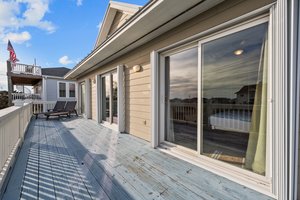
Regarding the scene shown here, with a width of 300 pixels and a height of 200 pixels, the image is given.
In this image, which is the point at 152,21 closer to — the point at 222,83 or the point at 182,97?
the point at 182,97

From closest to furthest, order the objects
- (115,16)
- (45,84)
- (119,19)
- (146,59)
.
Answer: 1. (146,59)
2. (119,19)
3. (115,16)
4. (45,84)

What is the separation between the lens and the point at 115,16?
5.77 metres

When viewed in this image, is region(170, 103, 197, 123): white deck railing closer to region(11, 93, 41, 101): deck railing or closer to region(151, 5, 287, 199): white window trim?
region(151, 5, 287, 199): white window trim

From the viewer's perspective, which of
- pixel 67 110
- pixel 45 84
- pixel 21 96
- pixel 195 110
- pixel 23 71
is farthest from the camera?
pixel 45 84

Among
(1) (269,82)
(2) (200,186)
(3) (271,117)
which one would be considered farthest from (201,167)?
(1) (269,82)

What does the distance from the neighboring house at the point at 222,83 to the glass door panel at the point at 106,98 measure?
77.2 inches

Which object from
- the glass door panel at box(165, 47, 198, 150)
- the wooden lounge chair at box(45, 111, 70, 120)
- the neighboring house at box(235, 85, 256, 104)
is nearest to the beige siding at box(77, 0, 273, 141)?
the glass door panel at box(165, 47, 198, 150)

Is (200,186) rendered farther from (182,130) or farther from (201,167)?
(182,130)

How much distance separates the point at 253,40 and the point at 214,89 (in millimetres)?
787

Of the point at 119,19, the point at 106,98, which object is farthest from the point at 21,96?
the point at 119,19

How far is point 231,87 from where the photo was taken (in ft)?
7.13

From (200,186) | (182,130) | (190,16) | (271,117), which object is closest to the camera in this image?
(271,117)

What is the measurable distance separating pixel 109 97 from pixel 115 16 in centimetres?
303

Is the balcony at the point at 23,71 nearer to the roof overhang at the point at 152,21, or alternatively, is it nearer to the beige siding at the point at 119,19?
the beige siding at the point at 119,19
